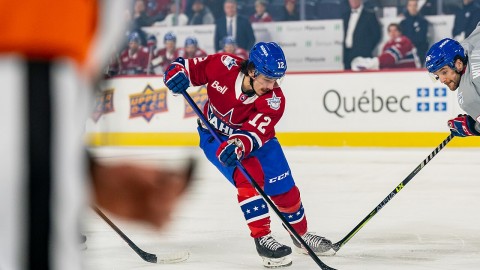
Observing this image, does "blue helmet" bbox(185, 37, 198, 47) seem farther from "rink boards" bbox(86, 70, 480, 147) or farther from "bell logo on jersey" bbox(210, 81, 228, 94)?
"bell logo on jersey" bbox(210, 81, 228, 94)

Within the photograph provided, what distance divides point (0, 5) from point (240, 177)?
2.94 m

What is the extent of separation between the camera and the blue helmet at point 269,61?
3.45m

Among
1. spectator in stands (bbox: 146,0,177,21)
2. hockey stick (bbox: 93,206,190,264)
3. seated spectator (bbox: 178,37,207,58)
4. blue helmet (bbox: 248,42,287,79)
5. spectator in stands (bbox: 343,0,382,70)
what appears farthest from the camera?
spectator in stands (bbox: 146,0,177,21)

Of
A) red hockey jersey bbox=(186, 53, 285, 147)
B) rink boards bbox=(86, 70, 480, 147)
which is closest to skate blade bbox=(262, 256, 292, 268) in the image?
red hockey jersey bbox=(186, 53, 285, 147)

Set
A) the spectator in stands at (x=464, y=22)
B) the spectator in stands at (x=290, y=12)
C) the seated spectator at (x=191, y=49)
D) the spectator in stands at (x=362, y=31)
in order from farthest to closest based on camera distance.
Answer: the seated spectator at (x=191, y=49), the spectator in stands at (x=290, y=12), the spectator in stands at (x=362, y=31), the spectator in stands at (x=464, y=22)

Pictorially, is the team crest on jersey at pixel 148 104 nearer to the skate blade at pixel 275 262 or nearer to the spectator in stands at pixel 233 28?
the spectator in stands at pixel 233 28

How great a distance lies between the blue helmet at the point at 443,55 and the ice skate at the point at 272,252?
0.99 metres

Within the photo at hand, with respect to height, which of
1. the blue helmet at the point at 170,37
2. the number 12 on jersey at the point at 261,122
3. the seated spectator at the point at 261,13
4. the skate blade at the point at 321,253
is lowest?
the blue helmet at the point at 170,37

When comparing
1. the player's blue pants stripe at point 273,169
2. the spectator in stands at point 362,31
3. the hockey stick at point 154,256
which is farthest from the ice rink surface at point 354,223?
the spectator in stands at point 362,31

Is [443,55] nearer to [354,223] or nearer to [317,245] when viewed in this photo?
[317,245]

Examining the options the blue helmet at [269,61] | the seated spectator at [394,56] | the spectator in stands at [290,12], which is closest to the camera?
the blue helmet at [269,61]

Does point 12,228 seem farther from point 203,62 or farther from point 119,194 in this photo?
point 203,62

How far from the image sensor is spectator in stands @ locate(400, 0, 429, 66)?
8.44 metres

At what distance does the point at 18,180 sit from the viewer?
745mm
